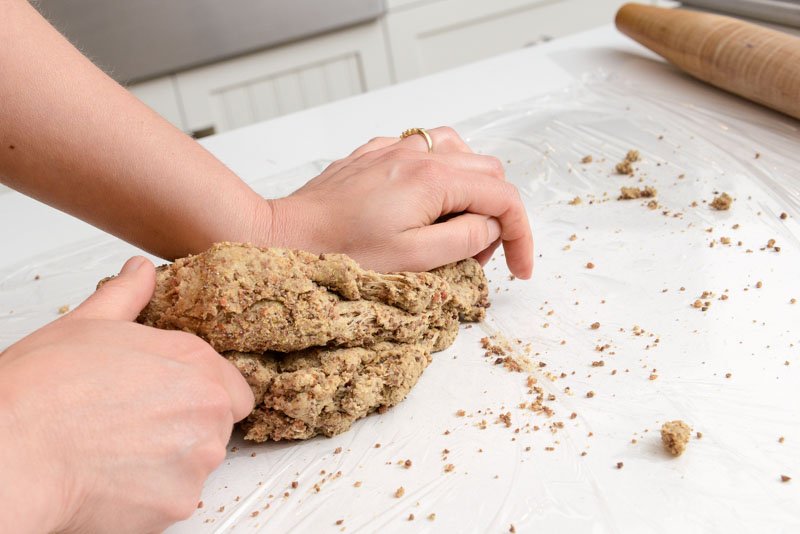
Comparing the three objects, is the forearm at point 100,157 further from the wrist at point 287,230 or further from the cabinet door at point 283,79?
the cabinet door at point 283,79

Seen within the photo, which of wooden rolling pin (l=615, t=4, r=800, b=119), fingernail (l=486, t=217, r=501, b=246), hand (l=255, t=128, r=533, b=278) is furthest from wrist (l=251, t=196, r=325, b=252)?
wooden rolling pin (l=615, t=4, r=800, b=119)

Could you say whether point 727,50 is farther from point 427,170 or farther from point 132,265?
point 132,265

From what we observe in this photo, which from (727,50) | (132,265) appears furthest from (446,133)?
(727,50)

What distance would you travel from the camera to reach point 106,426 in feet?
2.16

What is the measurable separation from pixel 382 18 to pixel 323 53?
23cm

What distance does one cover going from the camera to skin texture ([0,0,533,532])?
2.10 feet

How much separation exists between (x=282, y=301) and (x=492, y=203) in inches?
12.5

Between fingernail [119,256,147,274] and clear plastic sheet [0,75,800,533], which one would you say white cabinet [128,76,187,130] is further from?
fingernail [119,256,147,274]

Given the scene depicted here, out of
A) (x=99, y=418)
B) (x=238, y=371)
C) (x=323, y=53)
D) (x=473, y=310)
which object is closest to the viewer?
(x=99, y=418)

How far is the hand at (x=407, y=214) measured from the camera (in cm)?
96

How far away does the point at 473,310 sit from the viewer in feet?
3.39

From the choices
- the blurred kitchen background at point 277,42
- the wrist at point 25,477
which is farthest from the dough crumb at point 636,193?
the blurred kitchen background at point 277,42

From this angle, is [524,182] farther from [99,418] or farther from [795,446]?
[99,418]

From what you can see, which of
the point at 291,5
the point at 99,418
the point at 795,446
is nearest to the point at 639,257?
the point at 795,446
